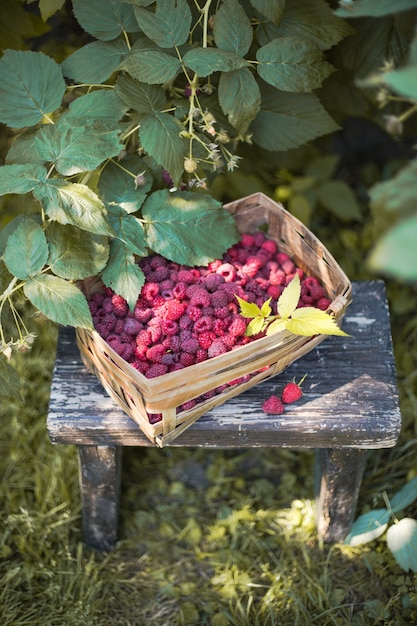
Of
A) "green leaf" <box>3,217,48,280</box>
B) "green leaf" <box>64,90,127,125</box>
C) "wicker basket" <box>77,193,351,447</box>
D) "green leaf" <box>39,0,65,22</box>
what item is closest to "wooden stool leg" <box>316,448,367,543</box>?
"wicker basket" <box>77,193,351,447</box>

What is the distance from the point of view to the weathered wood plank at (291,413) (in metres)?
1.47

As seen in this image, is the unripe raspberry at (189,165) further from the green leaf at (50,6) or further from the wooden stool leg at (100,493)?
the wooden stool leg at (100,493)

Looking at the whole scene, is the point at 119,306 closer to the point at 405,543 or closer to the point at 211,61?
the point at 211,61

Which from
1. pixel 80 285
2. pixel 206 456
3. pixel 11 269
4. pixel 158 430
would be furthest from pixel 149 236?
pixel 206 456

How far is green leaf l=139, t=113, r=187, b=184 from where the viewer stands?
4.69ft

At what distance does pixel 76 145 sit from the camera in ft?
4.58

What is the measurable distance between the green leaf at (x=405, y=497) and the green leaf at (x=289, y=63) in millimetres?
920

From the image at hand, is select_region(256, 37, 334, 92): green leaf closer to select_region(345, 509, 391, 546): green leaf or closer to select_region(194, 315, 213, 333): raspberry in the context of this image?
select_region(194, 315, 213, 333): raspberry

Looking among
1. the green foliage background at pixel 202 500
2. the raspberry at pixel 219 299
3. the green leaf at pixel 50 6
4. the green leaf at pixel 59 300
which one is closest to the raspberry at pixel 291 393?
the raspberry at pixel 219 299

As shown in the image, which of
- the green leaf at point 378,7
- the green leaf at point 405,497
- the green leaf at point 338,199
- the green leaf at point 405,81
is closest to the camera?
the green leaf at point 405,81

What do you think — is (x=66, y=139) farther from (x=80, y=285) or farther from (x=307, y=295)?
(x=307, y=295)

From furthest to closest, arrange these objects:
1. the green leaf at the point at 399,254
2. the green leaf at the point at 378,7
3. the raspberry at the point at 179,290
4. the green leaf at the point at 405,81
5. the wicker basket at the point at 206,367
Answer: the raspberry at the point at 179,290 → the wicker basket at the point at 206,367 → the green leaf at the point at 378,7 → the green leaf at the point at 405,81 → the green leaf at the point at 399,254

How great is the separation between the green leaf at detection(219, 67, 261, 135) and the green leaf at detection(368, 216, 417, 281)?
2.75ft

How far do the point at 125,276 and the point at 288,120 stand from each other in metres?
0.60
